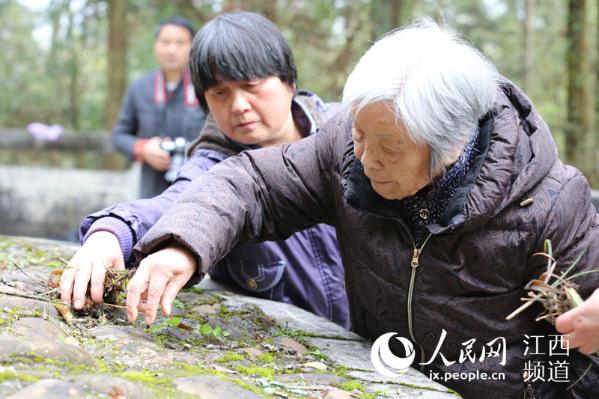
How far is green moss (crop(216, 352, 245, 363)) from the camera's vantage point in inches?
99.3

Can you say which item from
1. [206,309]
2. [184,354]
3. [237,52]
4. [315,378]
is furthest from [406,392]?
[237,52]

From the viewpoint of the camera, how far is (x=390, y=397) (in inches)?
95.7

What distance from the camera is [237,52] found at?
3.32 metres

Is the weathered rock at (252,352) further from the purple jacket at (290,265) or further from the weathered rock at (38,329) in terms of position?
the purple jacket at (290,265)

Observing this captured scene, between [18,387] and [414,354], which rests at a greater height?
[18,387]

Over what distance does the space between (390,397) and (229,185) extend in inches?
35.1

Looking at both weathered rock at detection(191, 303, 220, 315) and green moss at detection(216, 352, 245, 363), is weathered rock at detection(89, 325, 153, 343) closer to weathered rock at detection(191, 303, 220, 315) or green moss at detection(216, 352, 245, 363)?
green moss at detection(216, 352, 245, 363)

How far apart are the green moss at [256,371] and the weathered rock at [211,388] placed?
0.22 metres

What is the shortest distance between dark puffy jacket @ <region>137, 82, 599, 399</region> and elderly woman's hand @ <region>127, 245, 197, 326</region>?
0.17 feet

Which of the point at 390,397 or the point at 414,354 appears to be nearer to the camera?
the point at 390,397

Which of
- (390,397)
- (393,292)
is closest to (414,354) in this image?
(393,292)

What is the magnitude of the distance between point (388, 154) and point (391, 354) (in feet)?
2.50

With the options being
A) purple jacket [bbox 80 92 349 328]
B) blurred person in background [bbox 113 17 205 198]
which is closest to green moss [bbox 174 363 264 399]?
purple jacket [bbox 80 92 349 328]

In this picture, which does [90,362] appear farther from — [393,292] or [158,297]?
[393,292]
